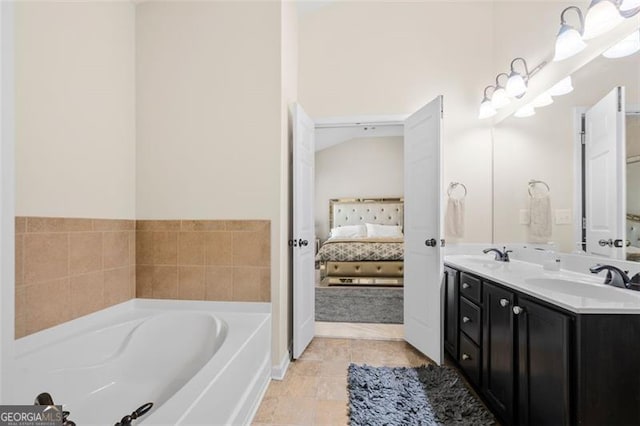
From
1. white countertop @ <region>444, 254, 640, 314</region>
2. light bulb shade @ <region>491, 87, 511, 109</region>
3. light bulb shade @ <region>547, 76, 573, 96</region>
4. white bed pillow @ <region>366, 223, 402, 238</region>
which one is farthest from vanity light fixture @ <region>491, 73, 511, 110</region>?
white bed pillow @ <region>366, 223, 402, 238</region>

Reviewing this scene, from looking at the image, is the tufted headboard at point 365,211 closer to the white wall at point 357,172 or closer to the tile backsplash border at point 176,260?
the white wall at point 357,172

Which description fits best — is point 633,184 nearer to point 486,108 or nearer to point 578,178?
point 578,178

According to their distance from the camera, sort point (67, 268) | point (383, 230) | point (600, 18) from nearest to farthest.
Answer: point (600, 18), point (67, 268), point (383, 230)

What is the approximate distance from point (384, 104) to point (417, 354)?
2.34 meters

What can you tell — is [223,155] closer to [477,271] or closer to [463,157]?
[477,271]

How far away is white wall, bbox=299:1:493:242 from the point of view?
2727mm

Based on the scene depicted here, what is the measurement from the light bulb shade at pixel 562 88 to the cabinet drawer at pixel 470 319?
4.98 feet

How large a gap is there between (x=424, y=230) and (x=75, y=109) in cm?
253

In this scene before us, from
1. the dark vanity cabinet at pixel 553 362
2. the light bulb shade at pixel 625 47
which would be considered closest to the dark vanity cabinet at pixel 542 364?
the dark vanity cabinet at pixel 553 362

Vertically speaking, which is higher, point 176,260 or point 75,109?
point 75,109

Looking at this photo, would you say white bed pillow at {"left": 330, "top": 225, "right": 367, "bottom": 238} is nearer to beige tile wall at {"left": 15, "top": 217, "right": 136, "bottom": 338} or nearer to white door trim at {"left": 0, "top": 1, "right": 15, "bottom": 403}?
beige tile wall at {"left": 15, "top": 217, "right": 136, "bottom": 338}

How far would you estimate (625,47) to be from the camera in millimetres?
1388

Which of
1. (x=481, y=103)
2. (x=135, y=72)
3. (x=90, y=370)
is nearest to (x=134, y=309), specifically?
(x=90, y=370)

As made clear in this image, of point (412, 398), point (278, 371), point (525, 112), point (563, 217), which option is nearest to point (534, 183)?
point (563, 217)
